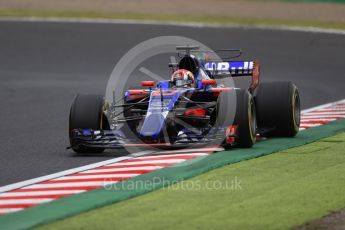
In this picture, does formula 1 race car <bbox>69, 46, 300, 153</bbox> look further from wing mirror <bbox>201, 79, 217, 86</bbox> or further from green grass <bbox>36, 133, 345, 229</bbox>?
green grass <bbox>36, 133, 345, 229</bbox>

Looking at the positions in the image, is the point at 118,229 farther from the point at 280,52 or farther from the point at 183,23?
the point at 183,23

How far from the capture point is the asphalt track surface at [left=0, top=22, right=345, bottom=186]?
1465cm

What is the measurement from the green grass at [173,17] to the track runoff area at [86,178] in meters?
21.6

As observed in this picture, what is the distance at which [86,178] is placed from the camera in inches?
474

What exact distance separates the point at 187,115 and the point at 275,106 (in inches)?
62.7

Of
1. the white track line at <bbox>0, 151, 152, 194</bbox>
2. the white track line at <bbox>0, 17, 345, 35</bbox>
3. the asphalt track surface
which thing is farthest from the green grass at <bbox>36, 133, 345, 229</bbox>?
the white track line at <bbox>0, 17, 345, 35</bbox>

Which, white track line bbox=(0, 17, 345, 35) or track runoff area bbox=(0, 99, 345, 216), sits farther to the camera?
white track line bbox=(0, 17, 345, 35)

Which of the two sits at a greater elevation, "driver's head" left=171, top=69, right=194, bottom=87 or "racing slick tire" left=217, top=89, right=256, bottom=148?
"driver's head" left=171, top=69, right=194, bottom=87

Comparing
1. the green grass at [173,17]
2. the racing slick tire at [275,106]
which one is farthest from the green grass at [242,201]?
the green grass at [173,17]

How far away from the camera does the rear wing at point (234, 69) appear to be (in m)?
15.9

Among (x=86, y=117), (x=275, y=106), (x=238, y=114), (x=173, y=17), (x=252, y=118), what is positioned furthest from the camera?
(x=173, y=17)

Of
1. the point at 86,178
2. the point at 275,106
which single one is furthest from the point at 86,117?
the point at 275,106

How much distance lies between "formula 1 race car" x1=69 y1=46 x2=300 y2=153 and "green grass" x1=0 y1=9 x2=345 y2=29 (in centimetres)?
1963

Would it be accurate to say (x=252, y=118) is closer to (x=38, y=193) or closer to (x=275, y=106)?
(x=275, y=106)
